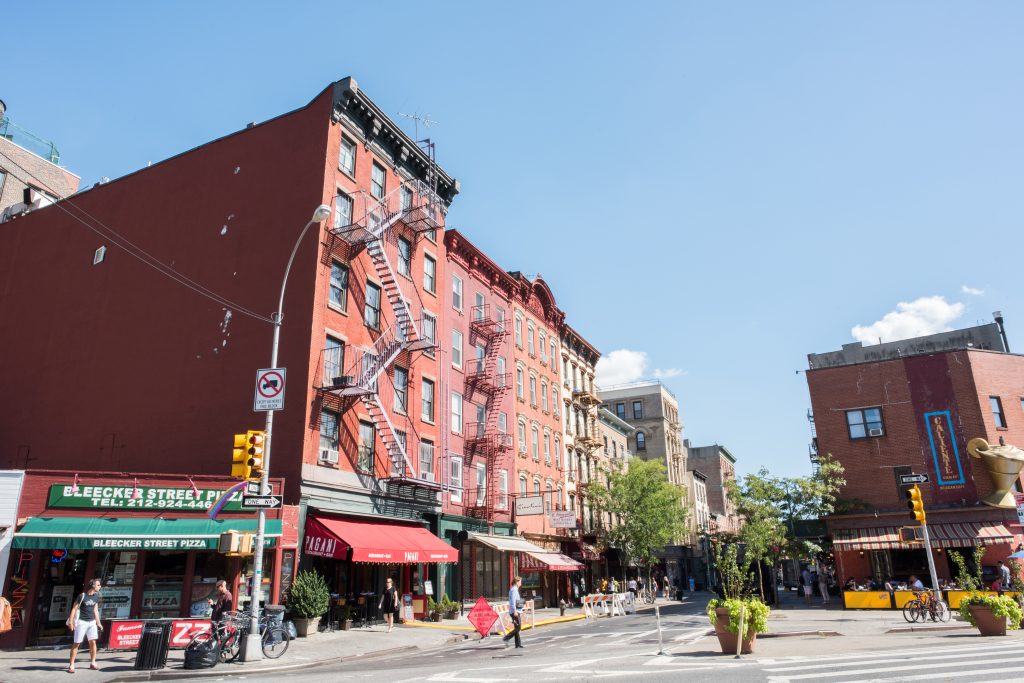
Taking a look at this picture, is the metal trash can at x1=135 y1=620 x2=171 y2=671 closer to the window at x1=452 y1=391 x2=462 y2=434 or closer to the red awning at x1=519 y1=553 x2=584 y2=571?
the window at x1=452 y1=391 x2=462 y2=434

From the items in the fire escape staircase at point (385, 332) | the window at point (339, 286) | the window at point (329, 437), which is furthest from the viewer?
the window at point (339, 286)

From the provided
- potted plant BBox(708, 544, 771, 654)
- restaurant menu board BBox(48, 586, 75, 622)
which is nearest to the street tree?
potted plant BBox(708, 544, 771, 654)

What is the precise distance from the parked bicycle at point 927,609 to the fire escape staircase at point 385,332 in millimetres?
18002

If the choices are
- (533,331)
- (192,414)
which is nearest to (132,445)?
(192,414)

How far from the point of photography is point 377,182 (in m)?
32.0

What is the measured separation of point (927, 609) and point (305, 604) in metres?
20.7

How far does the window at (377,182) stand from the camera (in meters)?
31.4

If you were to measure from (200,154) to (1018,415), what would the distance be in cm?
4236

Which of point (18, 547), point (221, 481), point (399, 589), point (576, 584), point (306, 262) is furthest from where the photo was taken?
point (576, 584)

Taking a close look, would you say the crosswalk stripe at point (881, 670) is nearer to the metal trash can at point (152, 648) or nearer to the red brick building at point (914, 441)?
the metal trash can at point (152, 648)

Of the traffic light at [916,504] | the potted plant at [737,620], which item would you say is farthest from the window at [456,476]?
the potted plant at [737,620]

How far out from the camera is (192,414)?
1067 inches

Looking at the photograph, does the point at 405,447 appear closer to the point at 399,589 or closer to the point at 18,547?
the point at 399,589

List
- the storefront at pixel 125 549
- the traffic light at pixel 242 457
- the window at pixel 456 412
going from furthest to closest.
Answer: the window at pixel 456 412
the storefront at pixel 125 549
the traffic light at pixel 242 457
